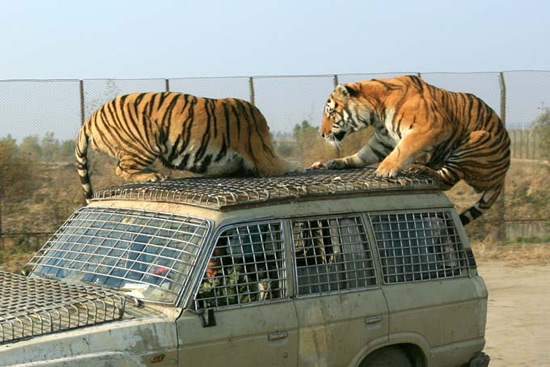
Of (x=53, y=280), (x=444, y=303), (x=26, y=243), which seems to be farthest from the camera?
(x=26, y=243)

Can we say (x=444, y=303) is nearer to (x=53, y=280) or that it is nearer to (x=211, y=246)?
(x=211, y=246)

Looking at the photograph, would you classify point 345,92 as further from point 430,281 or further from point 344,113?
point 430,281

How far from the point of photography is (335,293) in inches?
213

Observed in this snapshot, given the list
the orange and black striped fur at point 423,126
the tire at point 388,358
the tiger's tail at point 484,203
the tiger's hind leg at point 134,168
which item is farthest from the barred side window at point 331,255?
the tiger's tail at point 484,203

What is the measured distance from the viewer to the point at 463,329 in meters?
5.98

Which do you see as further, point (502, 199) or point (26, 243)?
point (502, 199)

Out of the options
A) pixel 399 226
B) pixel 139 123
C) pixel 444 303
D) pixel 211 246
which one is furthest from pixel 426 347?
pixel 139 123

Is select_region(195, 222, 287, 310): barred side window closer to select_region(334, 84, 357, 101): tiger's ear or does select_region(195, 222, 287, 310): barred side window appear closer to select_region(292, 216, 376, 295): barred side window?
select_region(292, 216, 376, 295): barred side window

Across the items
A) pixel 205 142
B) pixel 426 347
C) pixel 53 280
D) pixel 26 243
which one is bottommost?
pixel 26 243

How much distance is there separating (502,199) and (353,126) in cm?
788

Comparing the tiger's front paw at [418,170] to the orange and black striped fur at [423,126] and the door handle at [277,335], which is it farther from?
the door handle at [277,335]

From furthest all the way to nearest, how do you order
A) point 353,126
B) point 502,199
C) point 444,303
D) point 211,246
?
point 502,199, point 353,126, point 444,303, point 211,246

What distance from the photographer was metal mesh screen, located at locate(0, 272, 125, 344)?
4.36 meters

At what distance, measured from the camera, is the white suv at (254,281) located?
180 inches
